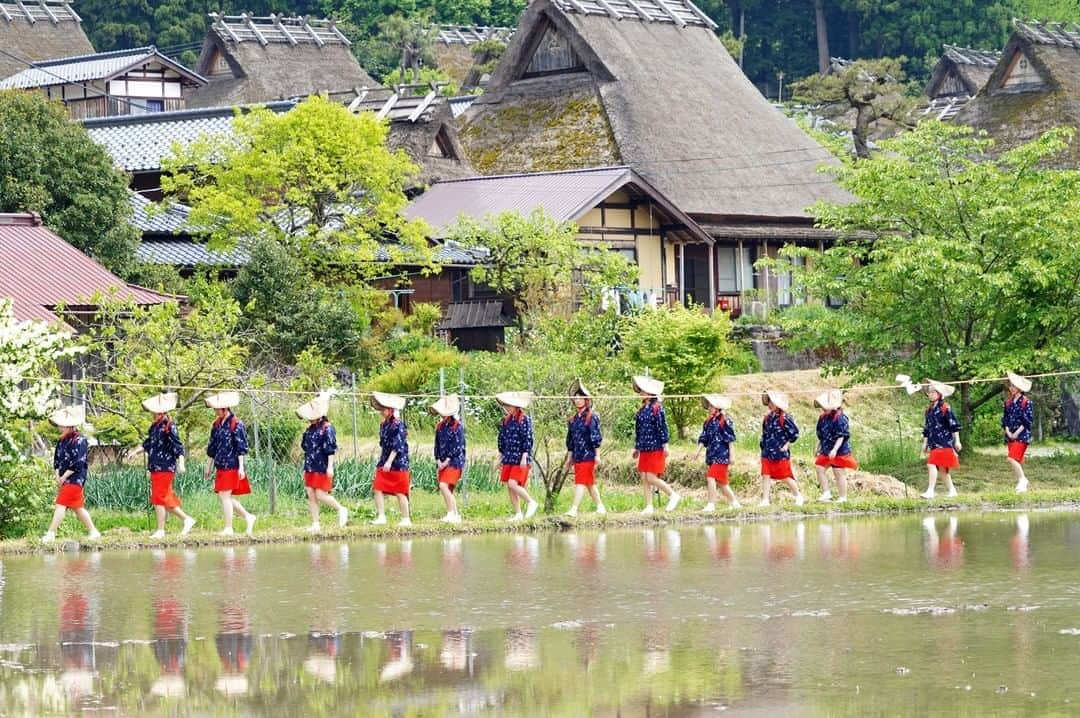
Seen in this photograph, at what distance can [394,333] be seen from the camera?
35.6 m

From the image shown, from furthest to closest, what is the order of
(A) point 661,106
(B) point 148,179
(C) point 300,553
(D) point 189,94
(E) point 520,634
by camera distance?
(D) point 189,94 → (A) point 661,106 → (B) point 148,179 → (C) point 300,553 → (E) point 520,634

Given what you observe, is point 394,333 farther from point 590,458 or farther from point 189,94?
point 189,94

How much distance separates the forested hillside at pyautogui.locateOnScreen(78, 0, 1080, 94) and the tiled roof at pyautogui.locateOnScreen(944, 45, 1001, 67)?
3737 mm

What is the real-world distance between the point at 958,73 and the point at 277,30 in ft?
83.7

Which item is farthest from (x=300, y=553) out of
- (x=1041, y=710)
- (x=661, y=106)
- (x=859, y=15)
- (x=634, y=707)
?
(x=859, y=15)

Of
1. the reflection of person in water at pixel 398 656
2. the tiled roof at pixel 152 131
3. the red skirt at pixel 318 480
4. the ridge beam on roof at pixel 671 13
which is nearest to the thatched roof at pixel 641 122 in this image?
the ridge beam on roof at pixel 671 13

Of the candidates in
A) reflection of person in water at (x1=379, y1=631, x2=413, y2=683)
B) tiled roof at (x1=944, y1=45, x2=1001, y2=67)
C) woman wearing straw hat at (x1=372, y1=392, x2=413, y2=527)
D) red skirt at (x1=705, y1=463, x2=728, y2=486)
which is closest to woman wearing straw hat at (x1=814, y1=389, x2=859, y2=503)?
red skirt at (x1=705, y1=463, x2=728, y2=486)

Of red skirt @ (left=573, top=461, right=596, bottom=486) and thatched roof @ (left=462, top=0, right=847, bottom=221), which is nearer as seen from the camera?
red skirt @ (left=573, top=461, right=596, bottom=486)

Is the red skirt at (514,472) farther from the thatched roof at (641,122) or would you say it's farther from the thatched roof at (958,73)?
the thatched roof at (958,73)

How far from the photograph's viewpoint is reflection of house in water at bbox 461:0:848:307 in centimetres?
4509

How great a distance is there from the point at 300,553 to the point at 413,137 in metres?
27.0

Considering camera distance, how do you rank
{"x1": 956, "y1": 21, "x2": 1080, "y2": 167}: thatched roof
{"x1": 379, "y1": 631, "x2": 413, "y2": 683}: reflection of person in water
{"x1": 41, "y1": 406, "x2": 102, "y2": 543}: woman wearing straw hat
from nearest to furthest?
{"x1": 379, "y1": 631, "x2": 413, "y2": 683}: reflection of person in water < {"x1": 41, "y1": 406, "x2": 102, "y2": 543}: woman wearing straw hat < {"x1": 956, "y1": 21, "x2": 1080, "y2": 167}: thatched roof

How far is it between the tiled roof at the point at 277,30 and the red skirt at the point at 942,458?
43877 mm

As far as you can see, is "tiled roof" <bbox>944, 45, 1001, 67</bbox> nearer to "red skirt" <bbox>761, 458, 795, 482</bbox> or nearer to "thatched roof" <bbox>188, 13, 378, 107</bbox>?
"thatched roof" <bbox>188, 13, 378, 107</bbox>
